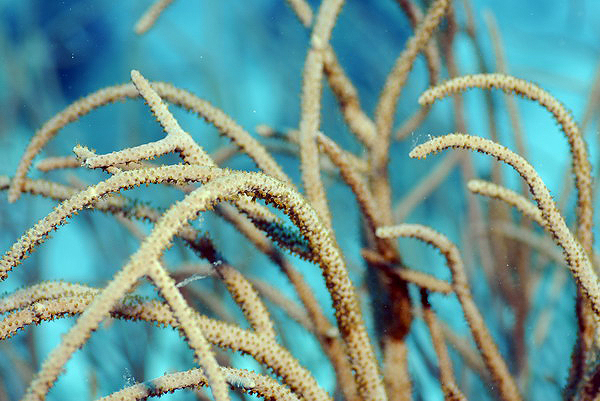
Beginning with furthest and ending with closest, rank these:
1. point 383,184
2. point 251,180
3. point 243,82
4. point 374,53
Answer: point 243,82 < point 374,53 < point 383,184 < point 251,180

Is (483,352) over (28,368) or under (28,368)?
under

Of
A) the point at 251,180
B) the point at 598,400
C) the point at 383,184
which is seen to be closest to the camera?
the point at 251,180

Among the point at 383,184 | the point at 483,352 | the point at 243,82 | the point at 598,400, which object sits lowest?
the point at 598,400

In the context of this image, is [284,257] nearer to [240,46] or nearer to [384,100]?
[384,100]

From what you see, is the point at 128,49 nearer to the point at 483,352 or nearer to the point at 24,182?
the point at 24,182

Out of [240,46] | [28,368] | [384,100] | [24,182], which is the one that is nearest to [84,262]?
[240,46]

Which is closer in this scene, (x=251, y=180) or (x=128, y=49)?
(x=251, y=180)
